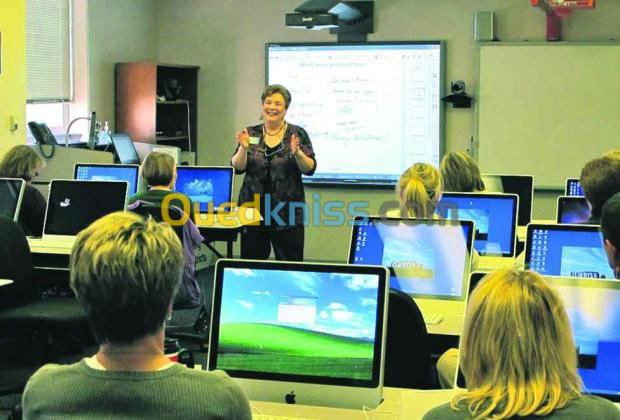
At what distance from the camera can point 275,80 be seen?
9.34 metres

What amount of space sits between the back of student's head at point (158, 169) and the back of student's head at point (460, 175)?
1635 mm

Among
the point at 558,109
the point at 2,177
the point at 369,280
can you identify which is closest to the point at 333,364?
the point at 369,280

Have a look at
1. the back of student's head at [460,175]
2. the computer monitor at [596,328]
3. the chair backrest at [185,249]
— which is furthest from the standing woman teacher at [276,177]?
the computer monitor at [596,328]

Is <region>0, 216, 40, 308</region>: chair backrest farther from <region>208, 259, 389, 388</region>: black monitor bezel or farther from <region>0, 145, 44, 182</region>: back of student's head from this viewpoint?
<region>208, 259, 389, 388</region>: black monitor bezel

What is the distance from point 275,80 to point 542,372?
7758 millimetres

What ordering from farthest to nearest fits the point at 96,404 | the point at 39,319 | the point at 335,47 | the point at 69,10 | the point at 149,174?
the point at 335,47, the point at 69,10, the point at 149,174, the point at 39,319, the point at 96,404

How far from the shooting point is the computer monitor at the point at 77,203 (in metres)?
5.59

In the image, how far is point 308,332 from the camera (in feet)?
8.75

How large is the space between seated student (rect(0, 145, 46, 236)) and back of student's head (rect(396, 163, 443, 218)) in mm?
2662

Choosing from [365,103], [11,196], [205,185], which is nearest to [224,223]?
[205,185]

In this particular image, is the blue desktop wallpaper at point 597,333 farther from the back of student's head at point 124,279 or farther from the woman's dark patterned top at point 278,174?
the woman's dark patterned top at point 278,174

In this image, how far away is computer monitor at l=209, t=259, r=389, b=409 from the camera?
2.66m

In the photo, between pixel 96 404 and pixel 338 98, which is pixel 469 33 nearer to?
pixel 338 98

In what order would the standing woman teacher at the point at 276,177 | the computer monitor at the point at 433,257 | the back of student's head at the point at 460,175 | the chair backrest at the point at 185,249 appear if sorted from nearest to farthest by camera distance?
1. the computer monitor at the point at 433,257
2. the chair backrest at the point at 185,249
3. the back of student's head at the point at 460,175
4. the standing woman teacher at the point at 276,177
